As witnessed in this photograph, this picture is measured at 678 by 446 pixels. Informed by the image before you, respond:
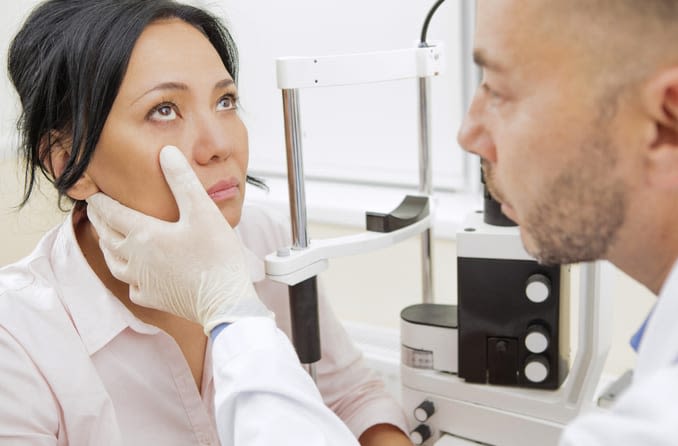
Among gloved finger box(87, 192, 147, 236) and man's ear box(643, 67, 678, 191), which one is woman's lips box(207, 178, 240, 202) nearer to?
gloved finger box(87, 192, 147, 236)

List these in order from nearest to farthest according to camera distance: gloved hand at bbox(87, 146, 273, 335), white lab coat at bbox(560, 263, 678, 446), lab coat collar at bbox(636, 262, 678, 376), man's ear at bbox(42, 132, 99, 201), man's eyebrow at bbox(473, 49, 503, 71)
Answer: white lab coat at bbox(560, 263, 678, 446), lab coat collar at bbox(636, 262, 678, 376), man's eyebrow at bbox(473, 49, 503, 71), gloved hand at bbox(87, 146, 273, 335), man's ear at bbox(42, 132, 99, 201)

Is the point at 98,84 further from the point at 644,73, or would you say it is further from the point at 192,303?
the point at 644,73

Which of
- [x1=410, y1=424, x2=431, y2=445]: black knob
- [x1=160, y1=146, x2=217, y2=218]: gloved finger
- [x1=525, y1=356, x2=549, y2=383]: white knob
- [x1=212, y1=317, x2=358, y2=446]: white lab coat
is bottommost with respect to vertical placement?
[x1=410, y1=424, x2=431, y2=445]: black knob

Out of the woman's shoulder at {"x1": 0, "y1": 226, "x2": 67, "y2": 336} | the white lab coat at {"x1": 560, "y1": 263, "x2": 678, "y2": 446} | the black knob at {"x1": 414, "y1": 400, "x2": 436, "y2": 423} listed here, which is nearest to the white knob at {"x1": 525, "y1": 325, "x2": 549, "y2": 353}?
the black knob at {"x1": 414, "y1": 400, "x2": 436, "y2": 423}

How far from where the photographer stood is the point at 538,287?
1.09 meters

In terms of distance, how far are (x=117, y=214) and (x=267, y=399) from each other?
1.33ft

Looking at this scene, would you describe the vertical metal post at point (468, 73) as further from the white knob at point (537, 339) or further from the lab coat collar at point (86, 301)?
the lab coat collar at point (86, 301)

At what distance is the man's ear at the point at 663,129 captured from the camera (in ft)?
2.22

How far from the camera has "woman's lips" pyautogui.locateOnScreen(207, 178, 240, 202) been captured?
1158 millimetres

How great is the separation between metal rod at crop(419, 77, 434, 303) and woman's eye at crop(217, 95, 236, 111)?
0.31 meters

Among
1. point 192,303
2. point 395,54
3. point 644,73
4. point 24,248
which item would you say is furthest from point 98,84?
→ point 24,248

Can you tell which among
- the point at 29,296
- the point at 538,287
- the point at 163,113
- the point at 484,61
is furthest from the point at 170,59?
the point at 538,287

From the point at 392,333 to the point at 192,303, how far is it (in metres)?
0.99

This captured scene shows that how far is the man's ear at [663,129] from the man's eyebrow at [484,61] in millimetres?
163
